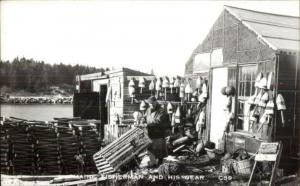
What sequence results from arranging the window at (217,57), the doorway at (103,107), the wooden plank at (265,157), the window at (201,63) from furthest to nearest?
the doorway at (103,107)
the window at (201,63)
the window at (217,57)
the wooden plank at (265,157)

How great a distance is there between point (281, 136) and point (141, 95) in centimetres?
861

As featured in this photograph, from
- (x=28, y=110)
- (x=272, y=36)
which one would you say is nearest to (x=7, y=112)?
(x=28, y=110)

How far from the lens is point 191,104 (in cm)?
1359

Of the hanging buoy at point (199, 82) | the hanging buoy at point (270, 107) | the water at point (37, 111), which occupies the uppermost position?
the hanging buoy at point (199, 82)

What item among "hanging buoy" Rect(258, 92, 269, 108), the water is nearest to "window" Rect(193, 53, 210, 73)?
"hanging buoy" Rect(258, 92, 269, 108)

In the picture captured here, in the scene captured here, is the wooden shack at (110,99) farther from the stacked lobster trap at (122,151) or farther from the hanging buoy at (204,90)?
the stacked lobster trap at (122,151)

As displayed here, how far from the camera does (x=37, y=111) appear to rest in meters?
26.7

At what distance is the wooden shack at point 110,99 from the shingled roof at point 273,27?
20.8ft

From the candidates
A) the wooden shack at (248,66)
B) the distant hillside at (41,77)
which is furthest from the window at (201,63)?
the distant hillside at (41,77)

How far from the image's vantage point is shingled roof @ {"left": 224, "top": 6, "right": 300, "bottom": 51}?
907cm

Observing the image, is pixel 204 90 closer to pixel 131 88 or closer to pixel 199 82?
pixel 199 82

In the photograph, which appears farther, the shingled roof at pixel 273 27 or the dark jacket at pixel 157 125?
the dark jacket at pixel 157 125

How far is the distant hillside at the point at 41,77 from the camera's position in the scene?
25.5 meters

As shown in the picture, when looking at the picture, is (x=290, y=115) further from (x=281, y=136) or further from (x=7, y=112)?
(x=7, y=112)
